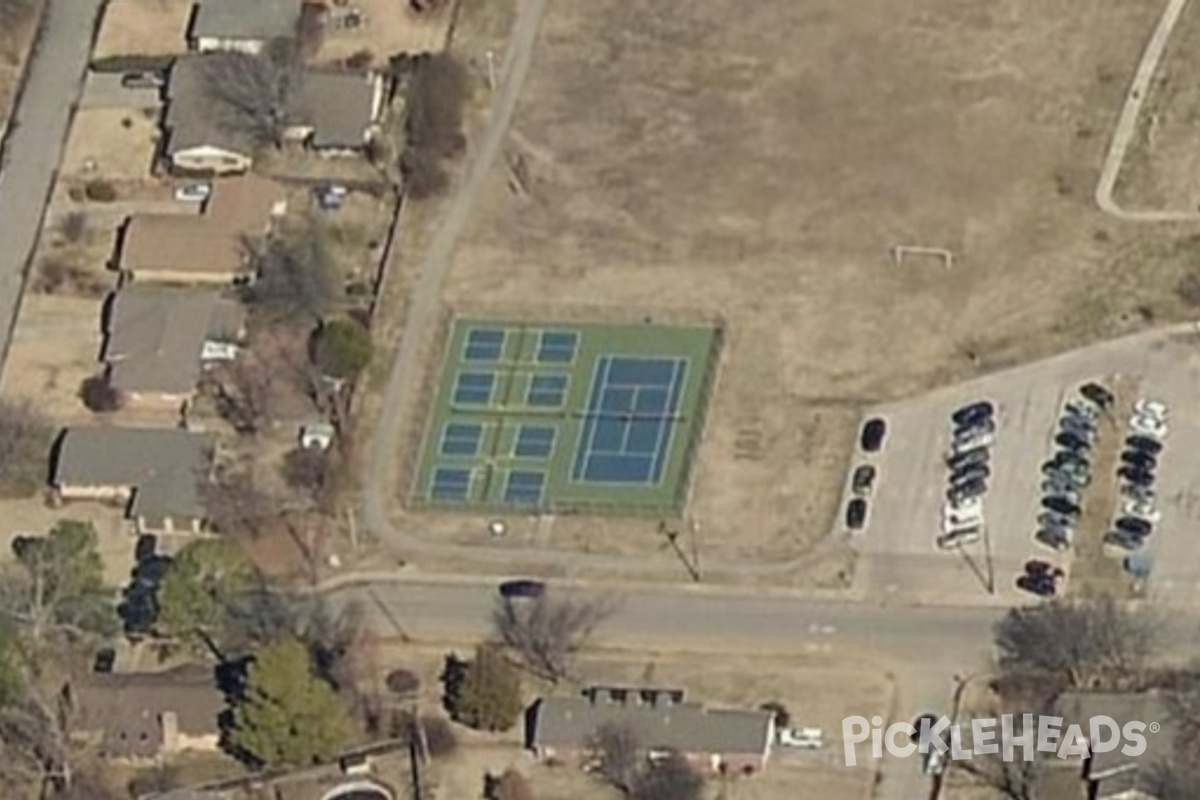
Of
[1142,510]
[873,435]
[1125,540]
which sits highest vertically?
[873,435]

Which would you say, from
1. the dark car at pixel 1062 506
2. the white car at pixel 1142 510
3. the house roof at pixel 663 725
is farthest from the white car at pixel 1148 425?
the house roof at pixel 663 725

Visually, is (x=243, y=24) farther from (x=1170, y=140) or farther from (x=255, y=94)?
(x=1170, y=140)

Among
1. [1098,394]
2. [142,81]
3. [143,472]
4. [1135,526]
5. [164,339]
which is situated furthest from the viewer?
[142,81]

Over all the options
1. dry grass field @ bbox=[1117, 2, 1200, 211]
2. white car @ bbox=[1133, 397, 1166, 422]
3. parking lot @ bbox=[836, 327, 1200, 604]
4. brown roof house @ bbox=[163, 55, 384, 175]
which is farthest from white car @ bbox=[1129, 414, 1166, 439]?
brown roof house @ bbox=[163, 55, 384, 175]

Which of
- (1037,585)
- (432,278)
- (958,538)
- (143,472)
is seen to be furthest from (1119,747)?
(143,472)

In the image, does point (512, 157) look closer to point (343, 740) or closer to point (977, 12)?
point (977, 12)

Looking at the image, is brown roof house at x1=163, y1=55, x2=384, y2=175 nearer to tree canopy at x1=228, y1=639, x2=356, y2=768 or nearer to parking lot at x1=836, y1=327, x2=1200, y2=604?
parking lot at x1=836, y1=327, x2=1200, y2=604

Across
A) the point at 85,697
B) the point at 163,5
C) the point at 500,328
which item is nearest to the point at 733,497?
the point at 500,328
